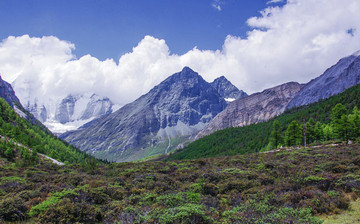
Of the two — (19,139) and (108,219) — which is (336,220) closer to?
(108,219)

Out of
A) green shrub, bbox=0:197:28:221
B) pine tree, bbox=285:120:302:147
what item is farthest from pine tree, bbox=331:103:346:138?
green shrub, bbox=0:197:28:221

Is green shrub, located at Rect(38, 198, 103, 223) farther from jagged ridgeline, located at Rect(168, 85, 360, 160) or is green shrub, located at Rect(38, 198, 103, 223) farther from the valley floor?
jagged ridgeline, located at Rect(168, 85, 360, 160)

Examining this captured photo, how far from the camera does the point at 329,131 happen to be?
62.2m

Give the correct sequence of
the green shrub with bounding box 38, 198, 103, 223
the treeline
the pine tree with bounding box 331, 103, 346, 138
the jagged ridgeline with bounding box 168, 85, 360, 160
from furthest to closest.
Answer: the jagged ridgeline with bounding box 168, 85, 360, 160
the pine tree with bounding box 331, 103, 346, 138
the treeline
the green shrub with bounding box 38, 198, 103, 223

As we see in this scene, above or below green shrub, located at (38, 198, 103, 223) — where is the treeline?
above

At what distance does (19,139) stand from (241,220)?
96.4 meters

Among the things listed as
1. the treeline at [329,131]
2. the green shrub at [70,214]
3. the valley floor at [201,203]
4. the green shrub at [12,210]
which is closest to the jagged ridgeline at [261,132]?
the treeline at [329,131]

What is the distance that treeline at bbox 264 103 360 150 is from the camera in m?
50.9

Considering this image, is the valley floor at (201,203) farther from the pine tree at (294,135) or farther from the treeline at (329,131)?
the pine tree at (294,135)

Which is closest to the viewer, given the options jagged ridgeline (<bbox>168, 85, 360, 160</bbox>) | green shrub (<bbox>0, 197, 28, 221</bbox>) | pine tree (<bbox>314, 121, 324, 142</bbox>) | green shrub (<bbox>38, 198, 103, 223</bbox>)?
green shrub (<bbox>38, 198, 103, 223</bbox>)

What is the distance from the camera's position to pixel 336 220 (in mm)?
9047

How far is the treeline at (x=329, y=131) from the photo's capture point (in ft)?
167

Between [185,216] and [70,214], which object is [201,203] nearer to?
[185,216]

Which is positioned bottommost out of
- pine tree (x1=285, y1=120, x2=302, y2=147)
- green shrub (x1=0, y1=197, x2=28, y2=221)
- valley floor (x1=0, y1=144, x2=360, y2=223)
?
valley floor (x1=0, y1=144, x2=360, y2=223)
